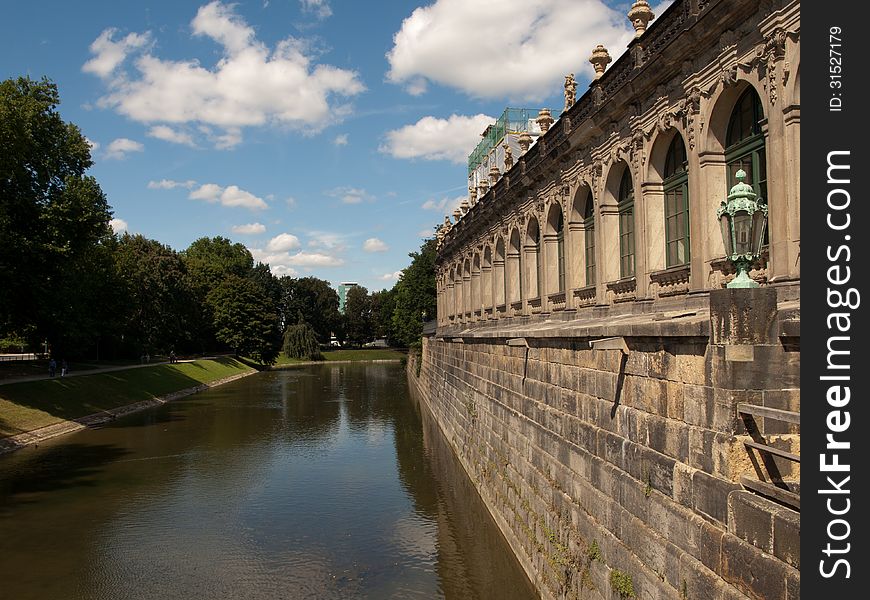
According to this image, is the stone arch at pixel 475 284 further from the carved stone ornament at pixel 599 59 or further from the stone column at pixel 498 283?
the carved stone ornament at pixel 599 59

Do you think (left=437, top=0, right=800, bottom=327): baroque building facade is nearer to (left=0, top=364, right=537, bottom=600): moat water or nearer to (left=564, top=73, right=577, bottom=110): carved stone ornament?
(left=564, top=73, right=577, bottom=110): carved stone ornament

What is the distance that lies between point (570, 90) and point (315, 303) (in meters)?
95.2

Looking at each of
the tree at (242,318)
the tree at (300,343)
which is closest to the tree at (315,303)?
the tree at (300,343)

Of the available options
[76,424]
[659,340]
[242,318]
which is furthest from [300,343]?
[659,340]

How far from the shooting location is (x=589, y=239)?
16.6m

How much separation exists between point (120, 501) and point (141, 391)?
977 inches

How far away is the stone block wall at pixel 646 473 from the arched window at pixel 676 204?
2.90 metres

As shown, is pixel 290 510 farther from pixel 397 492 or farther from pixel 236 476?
pixel 236 476

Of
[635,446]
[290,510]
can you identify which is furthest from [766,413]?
[290,510]

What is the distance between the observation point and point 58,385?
111ft

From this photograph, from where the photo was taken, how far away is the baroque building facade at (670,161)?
9.05 meters

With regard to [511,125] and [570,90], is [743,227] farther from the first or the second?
[511,125]

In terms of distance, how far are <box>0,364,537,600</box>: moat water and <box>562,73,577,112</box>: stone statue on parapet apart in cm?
1079

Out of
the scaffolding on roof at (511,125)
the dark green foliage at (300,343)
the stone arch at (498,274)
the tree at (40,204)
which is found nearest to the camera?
the stone arch at (498,274)
